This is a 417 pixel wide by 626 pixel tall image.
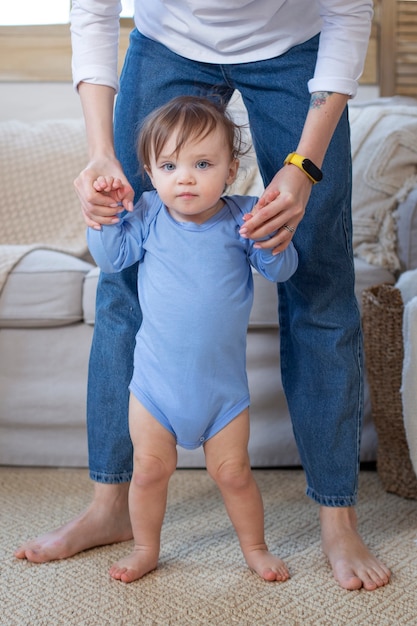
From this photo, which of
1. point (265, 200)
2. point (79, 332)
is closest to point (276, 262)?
point (265, 200)

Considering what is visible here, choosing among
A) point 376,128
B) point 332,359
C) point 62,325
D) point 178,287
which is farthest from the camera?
point 376,128

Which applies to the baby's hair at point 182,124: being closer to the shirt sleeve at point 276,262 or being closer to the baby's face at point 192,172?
the baby's face at point 192,172

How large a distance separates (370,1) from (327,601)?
2.88 ft

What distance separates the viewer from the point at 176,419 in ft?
3.86

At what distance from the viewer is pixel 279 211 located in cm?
108

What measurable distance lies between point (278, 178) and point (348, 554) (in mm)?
596

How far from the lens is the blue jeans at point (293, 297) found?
1.23 meters

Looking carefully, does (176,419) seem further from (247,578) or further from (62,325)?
(62,325)

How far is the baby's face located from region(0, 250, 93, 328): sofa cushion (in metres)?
0.70

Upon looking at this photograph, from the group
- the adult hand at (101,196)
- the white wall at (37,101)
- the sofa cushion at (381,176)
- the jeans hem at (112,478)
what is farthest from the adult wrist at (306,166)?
the white wall at (37,101)

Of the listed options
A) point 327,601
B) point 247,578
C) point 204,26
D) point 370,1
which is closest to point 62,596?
point 247,578

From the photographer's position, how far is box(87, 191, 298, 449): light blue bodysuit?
1166 millimetres

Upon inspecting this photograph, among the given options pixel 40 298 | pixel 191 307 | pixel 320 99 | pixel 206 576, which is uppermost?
pixel 320 99

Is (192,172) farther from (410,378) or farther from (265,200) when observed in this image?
(410,378)
